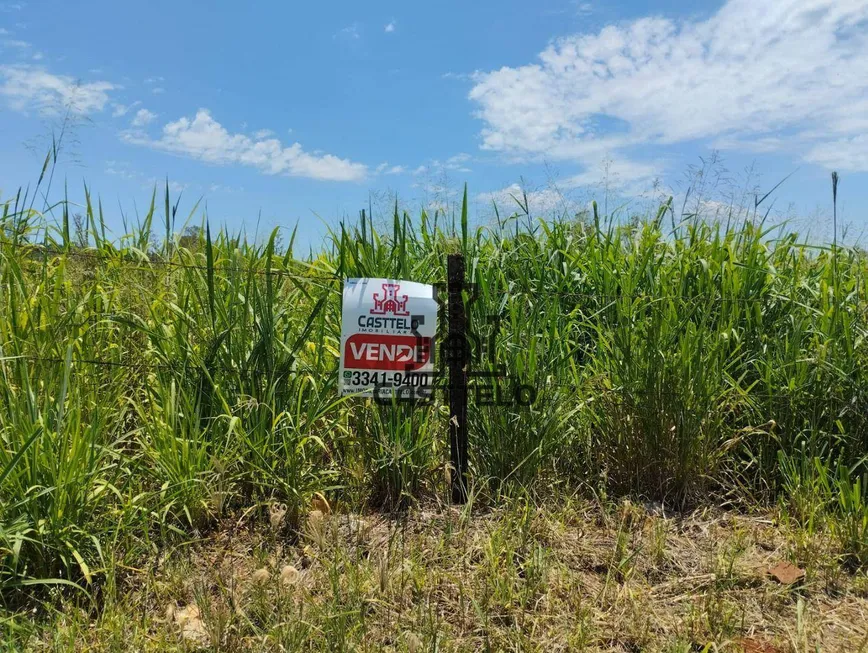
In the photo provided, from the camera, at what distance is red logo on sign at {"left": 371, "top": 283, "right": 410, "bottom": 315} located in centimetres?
266

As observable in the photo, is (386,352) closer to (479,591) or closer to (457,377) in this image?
(457,377)

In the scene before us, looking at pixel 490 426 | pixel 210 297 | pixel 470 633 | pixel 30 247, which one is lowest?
pixel 470 633

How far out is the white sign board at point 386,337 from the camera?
2646 millimetres

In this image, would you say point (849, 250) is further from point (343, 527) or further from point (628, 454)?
point (343, 527)

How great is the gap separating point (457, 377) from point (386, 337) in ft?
1.24

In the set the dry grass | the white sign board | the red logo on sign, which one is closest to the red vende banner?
the white sign board

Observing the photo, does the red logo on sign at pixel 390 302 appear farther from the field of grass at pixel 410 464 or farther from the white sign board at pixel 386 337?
the field of grass at pixel 410 464

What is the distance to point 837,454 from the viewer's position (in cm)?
311

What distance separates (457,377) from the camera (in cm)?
275

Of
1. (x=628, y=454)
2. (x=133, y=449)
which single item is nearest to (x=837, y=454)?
(x=628, y=454)

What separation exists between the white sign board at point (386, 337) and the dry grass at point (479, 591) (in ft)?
1.91

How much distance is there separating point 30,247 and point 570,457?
122 inches

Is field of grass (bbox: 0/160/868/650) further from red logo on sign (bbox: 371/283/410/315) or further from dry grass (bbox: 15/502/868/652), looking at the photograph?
red logo on sign (bbox: 371/283/410/315)

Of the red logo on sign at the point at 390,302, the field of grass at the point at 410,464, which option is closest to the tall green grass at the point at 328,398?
the field of grass at the point at 410,464
